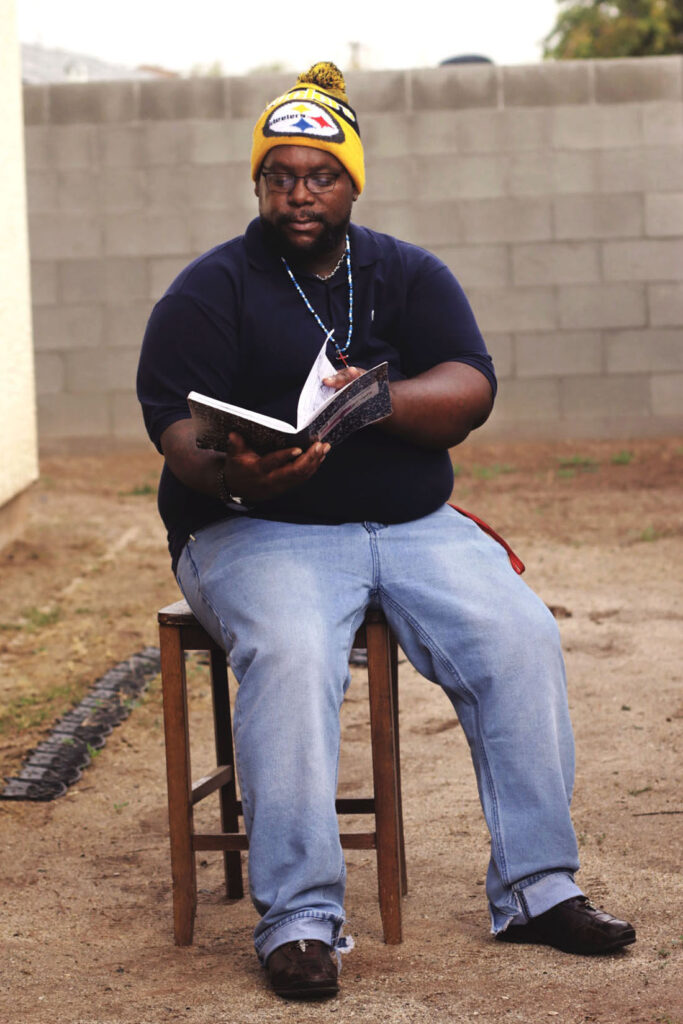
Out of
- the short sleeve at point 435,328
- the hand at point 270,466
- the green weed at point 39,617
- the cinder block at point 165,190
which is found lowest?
the green weed at point 39,617

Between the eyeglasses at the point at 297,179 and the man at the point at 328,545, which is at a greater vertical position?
the eyeglasses at the point at 297,179

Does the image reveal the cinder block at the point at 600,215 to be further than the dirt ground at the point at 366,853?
Yes

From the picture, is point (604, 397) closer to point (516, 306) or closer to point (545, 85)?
point (516, 306)

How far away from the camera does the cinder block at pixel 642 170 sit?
977 cm

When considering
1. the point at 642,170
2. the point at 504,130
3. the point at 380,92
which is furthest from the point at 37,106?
the point at 642,170

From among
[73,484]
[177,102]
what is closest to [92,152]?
[177,102]

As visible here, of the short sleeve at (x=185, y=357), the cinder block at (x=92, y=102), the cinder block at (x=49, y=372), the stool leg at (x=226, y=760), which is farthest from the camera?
the cinder block at (x=49, y=372)

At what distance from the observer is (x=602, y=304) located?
389 inches

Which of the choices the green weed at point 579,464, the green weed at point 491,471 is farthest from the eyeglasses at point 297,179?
the green weed at point 579,464

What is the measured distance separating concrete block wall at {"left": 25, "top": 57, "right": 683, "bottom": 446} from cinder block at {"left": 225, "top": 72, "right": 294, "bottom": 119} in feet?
0.05

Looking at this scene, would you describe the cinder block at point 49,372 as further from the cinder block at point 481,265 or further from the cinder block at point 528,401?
the cinder block at point 528,401

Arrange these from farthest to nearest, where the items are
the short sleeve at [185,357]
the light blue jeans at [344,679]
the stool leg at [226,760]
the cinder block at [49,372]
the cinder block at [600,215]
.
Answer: the cinder block at [49,372] → the cinder block at [600,215] → the stool leg at [226,760] → the short sleeve at [185,357] → the light blue jeans at [344,679]

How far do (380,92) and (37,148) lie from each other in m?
2.63

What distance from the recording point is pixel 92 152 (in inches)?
393
